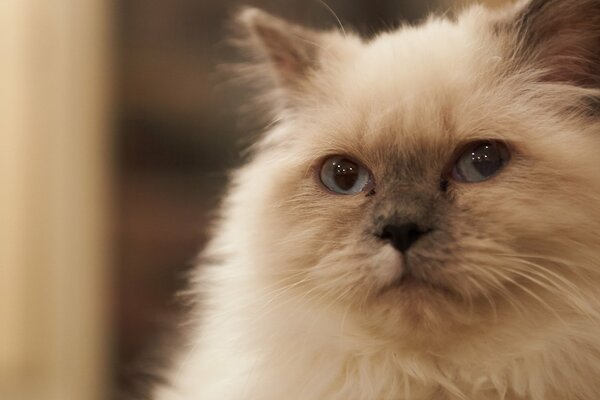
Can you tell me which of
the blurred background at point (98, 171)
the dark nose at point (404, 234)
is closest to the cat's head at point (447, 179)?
the dark nose at point (404, 234)

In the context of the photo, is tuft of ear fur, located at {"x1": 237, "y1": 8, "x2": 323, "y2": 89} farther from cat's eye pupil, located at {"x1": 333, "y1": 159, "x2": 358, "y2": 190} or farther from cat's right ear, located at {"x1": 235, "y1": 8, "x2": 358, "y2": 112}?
cat's eye pupil, located at {"x1": 333, "y1": 159, "x2": 358, "y2": 190}

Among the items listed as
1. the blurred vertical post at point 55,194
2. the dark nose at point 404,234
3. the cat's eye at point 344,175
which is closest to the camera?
the dark nose at point 404,234

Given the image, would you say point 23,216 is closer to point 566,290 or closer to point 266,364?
point 266,364

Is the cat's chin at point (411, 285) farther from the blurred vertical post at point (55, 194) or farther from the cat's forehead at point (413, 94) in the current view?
the blurred vertical post at point (55, 194)

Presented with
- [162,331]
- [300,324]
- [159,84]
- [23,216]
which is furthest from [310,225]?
[23,216]

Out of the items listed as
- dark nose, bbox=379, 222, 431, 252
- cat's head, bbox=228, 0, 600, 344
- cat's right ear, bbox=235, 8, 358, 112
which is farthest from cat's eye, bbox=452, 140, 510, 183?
cat's right ear, bbox=235, 8, 358, 112

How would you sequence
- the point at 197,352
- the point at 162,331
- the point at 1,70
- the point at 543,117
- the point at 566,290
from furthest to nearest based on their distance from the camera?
1. the point at 1,70
2. the point at 162,331
3. the point at 197,352
4. the point at 543,117
5. the point at 566,290

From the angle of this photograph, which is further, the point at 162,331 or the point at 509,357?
the point at 162,331
